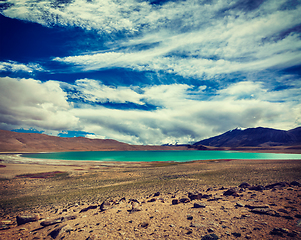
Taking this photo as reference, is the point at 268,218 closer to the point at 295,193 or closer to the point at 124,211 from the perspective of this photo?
the point at 295,193

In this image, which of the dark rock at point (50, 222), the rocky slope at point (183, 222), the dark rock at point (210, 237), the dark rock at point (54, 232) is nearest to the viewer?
the dark rock at point (210, 237)

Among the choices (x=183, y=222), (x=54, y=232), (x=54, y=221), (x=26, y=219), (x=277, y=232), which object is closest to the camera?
(x=277, y=232)

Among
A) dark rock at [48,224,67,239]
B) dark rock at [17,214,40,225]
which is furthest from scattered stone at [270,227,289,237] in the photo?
dark rock at [17,214,40,225]

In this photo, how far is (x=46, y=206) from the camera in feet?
48.8

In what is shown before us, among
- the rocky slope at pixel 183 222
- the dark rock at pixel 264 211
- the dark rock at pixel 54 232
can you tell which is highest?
the dark rock at pixel 264 211

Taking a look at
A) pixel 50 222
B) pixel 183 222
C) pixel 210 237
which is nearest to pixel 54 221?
pixel 50 222

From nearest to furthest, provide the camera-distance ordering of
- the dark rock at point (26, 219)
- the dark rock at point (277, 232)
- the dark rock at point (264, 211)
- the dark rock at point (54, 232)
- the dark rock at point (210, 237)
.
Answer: the dark rock at point (277, 232) < the dark rock at point (210, 237) < the dark rock at point (264, 211) < the dark rock at point (54, 232) < the dark rock at point (26, 219)

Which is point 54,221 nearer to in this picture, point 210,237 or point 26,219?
point 26,219

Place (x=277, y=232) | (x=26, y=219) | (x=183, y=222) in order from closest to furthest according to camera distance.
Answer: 1. (x=277, y=232)
2. (x=183, y=222)
3. (x=26, y=219)

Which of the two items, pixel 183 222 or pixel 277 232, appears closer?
pixel 277 232

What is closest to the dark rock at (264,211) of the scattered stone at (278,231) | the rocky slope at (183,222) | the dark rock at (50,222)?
the rocky slope at (183,222)

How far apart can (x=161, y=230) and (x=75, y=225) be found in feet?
16.3

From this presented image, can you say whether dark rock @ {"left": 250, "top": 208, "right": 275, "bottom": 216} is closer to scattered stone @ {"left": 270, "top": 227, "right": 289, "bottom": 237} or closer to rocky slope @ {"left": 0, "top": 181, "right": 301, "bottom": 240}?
rocky slope @ {"left": 0, "top": 181, "right": 301, "bottom": 240}

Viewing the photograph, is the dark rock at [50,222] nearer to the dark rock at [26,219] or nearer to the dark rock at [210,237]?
the dark rock at [26,219]
